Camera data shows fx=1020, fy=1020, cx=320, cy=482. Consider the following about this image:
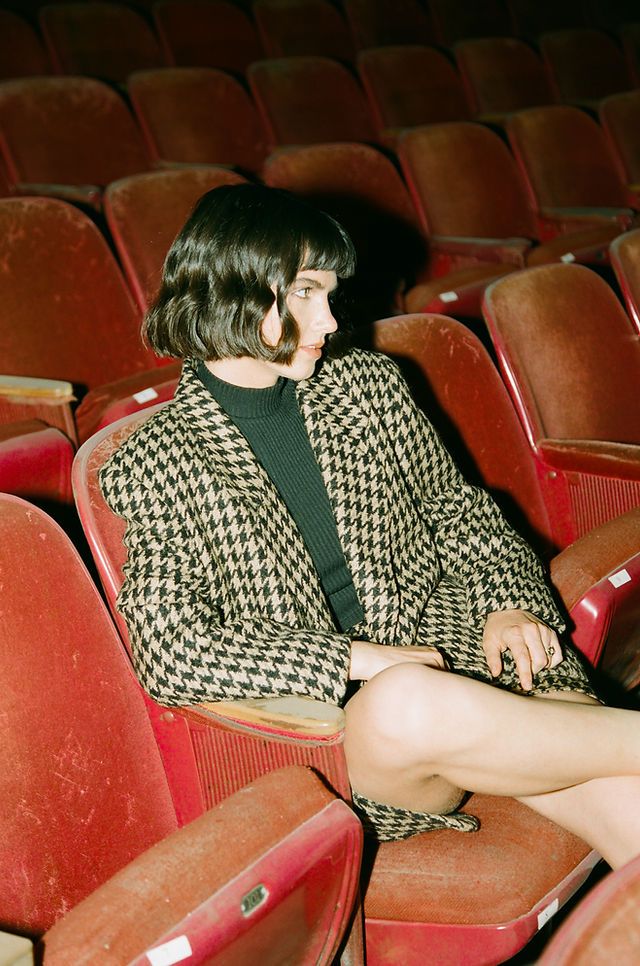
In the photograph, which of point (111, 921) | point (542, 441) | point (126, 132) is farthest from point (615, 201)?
point (111, 921)

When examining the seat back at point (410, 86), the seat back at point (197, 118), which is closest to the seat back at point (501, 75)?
the seat back at point (410, 86)

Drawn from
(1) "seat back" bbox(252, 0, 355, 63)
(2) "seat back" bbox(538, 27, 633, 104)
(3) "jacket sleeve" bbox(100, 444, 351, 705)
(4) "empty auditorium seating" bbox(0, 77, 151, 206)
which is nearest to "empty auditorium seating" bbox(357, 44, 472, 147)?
(1) "seat back" bbox(252, 0, 355, 63)

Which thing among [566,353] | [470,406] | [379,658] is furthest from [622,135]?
[379,658]

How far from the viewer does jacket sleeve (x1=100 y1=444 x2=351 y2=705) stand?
0.58m

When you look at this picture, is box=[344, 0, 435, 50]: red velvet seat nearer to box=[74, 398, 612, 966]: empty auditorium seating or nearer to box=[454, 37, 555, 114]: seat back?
box=[454, 37, 555, 114]: seat back

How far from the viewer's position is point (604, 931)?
336mm

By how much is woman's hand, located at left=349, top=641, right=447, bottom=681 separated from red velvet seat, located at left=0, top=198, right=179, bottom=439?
1.39 ft

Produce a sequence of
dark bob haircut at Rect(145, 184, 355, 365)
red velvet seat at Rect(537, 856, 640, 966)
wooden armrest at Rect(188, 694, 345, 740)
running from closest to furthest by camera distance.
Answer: red velvet seat at Rect(537, 856, 640, 966)
wooden armrest at Rect(188, 694, 345, 740)
dark bob haircut at Rect(145, 184, 355, 365)

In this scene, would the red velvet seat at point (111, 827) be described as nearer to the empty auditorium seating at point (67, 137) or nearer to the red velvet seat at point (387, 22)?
the empty auditorium seating at point (67, 137)

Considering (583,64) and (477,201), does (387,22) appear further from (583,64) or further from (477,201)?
(477,201)

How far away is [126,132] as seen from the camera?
155 cm

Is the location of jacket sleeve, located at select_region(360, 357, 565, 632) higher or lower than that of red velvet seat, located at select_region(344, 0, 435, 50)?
lower

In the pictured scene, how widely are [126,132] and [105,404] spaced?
754mm

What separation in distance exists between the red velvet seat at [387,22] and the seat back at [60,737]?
6.05 ft
